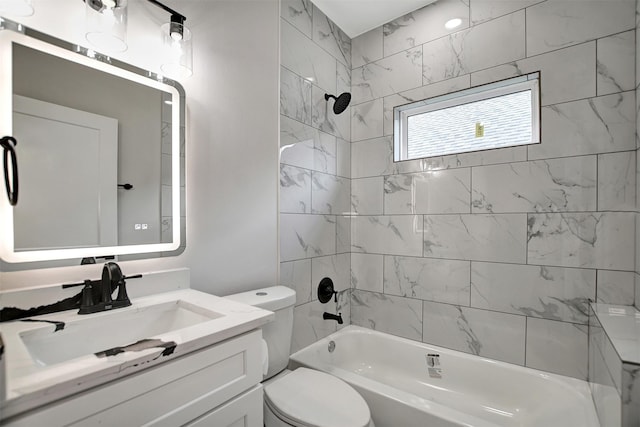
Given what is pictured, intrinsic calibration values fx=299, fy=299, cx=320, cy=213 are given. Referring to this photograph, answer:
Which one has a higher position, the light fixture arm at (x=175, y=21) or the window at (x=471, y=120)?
the light fixture arm at (x=175, y=21)

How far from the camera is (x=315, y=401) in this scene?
1343 millimetres

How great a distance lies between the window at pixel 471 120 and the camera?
72.7 inches

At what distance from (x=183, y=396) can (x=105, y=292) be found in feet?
1.63

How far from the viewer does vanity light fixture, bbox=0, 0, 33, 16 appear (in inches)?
35.9

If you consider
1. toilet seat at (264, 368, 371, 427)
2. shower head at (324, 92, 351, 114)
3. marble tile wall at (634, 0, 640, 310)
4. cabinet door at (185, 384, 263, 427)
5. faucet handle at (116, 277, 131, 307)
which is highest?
shower head at (324, 92, 351, 114)

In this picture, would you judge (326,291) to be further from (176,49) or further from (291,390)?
(176,49)

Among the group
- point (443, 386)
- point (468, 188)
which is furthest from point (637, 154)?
point (443, 386)

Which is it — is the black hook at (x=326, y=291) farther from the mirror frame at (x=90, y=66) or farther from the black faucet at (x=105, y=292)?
the black faucet at (x=105, y=292)

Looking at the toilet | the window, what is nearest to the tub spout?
the toilet

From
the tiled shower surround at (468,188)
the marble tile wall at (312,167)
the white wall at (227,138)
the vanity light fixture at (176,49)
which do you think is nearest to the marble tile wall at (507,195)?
the tiled shower surround at (468,188)

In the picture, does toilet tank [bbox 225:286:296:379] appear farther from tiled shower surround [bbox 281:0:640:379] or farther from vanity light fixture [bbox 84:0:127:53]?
vanity light fixture [bbox 84:0:127:53]

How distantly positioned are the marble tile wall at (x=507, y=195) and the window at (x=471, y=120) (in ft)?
0.25

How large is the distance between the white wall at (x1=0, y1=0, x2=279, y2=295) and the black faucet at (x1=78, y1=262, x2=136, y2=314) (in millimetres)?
90

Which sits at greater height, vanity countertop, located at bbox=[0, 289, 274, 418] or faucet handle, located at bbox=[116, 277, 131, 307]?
faucet handle, located at bbox=[116, 277, 131, 307]
